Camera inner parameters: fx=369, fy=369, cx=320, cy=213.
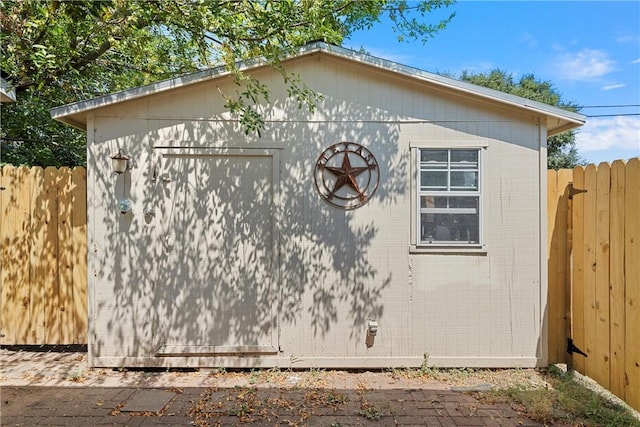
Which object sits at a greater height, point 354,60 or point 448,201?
point 354,60

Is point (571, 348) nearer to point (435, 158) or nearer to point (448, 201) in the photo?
point (448, 201)

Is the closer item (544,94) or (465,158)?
(465,158)

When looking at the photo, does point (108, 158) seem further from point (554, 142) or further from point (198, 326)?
point (554, 142)

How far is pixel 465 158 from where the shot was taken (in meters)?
3.84

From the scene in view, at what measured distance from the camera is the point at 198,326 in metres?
3.80

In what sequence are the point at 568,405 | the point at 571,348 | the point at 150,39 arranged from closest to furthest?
the point at 568,405 → the point at 571,348 → the point at 150,39

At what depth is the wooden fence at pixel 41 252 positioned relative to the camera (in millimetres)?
4078

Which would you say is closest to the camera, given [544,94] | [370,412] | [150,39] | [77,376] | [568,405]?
[370,412]

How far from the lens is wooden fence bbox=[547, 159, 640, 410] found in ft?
9.27

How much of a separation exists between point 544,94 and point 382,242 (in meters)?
17.4

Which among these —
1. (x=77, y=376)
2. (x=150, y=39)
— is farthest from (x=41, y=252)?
(x=150, y=39)

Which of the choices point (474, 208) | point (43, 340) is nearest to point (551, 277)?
point (474, 208)

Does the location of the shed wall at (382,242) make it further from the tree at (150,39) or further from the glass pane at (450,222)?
the tree at (150,39)

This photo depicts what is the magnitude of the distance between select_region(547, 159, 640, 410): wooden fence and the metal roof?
70 centimetres
